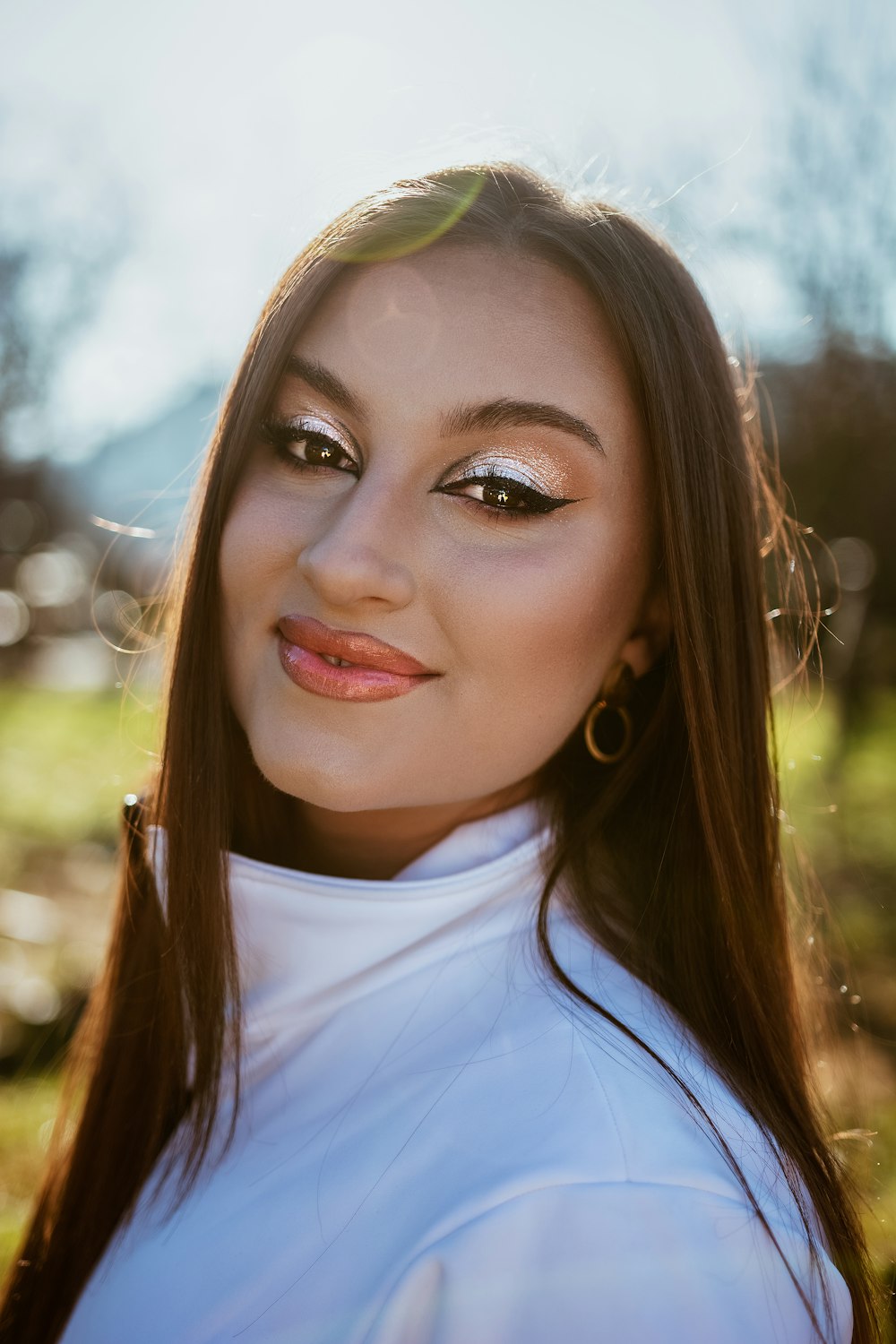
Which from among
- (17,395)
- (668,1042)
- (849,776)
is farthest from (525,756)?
(17,395)

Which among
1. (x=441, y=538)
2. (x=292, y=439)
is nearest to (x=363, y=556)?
(x=441, y=538)

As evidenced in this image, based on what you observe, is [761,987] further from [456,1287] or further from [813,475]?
[813,475]

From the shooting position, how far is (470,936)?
5.73ft

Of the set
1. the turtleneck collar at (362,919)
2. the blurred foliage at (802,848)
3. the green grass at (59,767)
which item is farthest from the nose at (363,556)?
the green grass at (59,767)

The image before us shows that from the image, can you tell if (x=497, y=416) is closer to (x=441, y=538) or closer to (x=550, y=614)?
(x=441, y=538)

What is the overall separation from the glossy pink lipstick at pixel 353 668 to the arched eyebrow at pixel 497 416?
1.26 ft

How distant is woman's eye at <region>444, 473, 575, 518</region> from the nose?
0.43 feet

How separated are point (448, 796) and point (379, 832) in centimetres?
34

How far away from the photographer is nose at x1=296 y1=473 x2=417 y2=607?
1.66 m

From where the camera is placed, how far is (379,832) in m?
2.10

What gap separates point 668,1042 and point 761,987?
0.39m

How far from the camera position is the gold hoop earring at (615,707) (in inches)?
79.5

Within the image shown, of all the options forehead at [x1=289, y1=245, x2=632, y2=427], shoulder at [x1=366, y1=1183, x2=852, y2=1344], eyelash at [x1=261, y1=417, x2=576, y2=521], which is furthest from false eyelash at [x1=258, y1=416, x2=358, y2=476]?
shoulder at [x1=366, y1=1183, x2=852, y2=1344]

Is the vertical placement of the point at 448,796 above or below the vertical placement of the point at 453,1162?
above
